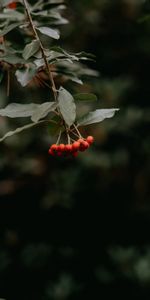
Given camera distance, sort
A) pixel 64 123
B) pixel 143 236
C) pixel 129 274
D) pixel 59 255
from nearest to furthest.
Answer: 1. pixel 64 123
2. pixel 129 274
3. pixel 59 255
4. pixel 143 236

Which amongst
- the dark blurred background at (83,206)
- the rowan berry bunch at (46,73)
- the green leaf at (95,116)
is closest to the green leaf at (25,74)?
the rowan berry bunch at (46,73)

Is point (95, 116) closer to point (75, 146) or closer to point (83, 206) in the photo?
point (75, 146)

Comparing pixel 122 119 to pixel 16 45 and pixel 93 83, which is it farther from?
pixel 16 45

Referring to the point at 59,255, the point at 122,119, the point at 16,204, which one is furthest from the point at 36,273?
the point at 122,119

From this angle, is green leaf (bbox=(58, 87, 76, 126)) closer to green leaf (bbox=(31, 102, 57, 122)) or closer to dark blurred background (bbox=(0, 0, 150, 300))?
green leaf (bbox=(31, 102, 57, 122))

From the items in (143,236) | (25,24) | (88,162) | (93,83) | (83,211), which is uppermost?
(25,24)

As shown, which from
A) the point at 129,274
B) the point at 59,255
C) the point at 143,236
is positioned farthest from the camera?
the point at 143,236

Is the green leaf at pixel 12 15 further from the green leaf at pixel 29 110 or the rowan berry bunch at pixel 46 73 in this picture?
the green leaf at pixel 29 110
